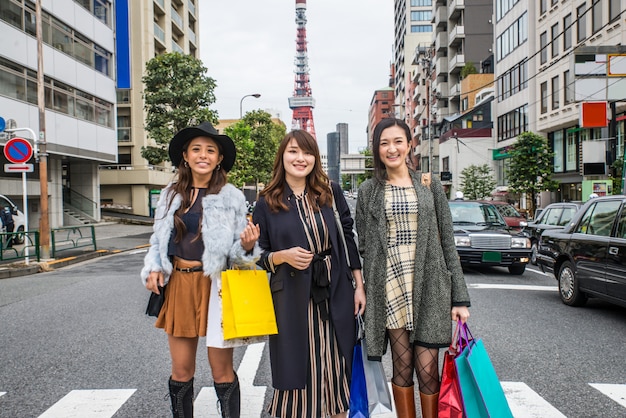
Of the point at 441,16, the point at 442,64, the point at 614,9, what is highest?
the point at 441,16

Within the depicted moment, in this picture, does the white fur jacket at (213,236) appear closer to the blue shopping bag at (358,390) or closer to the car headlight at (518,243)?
the blue shopping bag at (358,390)

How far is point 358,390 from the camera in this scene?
276 centimetres

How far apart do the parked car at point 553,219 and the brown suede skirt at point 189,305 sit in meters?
10.6

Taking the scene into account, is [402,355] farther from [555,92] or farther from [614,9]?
[555,92]

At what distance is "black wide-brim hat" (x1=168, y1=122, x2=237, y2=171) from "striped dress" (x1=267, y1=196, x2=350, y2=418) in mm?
569

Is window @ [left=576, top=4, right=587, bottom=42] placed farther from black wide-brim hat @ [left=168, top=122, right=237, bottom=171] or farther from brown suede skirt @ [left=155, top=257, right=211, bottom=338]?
brown suede skirt @ [left=155, top=257, right=211, bottom=338]

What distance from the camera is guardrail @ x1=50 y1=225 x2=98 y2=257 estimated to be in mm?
13966

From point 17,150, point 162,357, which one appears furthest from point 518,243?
point 17,150

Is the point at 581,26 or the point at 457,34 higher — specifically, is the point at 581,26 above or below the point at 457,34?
below

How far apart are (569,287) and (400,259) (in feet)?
17.9

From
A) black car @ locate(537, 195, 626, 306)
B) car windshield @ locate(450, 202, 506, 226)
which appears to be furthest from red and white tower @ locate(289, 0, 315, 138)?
black car @ locate(537, 195, 626, 306)

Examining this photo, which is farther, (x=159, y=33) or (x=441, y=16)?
(x=441, y=16)

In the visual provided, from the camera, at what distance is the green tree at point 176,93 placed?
25.9m

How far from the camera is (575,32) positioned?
26.2 m
